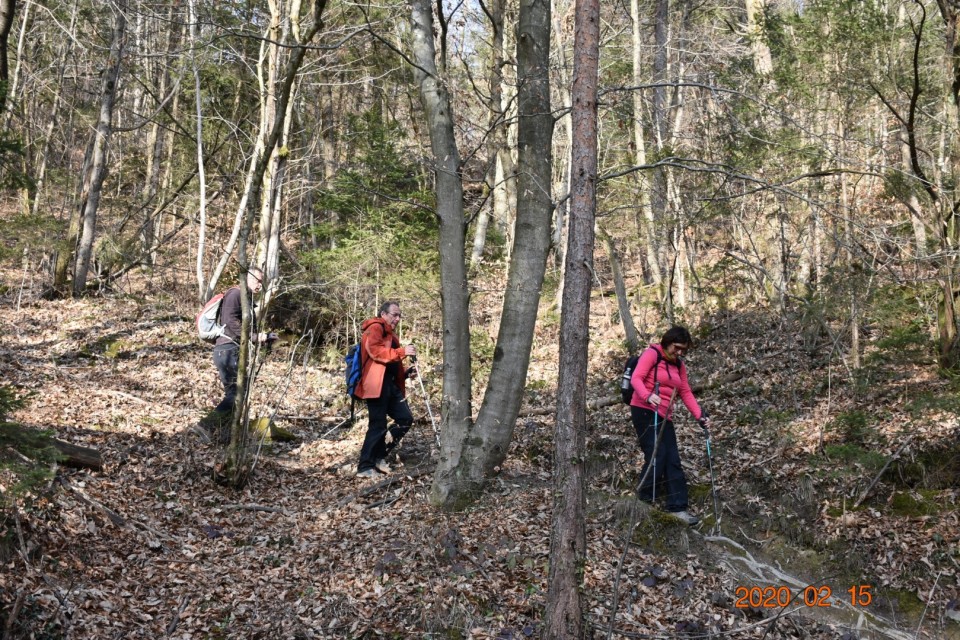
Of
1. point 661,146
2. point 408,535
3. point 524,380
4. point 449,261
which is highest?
point 661,146

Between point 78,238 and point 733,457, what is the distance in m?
14.3

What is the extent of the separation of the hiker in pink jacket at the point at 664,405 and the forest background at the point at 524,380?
0.42m

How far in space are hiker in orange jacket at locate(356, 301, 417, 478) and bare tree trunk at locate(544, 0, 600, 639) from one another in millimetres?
3229

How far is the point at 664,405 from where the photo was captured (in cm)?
677

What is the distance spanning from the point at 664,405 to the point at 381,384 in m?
3.08

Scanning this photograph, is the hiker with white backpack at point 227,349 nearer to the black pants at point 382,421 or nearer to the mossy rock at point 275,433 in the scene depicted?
the mossy rock at point 275,433

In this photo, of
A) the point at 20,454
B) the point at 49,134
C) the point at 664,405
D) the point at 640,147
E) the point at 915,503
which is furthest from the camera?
the point at 49,134

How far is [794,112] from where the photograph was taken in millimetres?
11086

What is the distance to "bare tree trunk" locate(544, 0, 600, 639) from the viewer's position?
4.68 metres

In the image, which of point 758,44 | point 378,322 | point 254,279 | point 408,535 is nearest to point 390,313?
point 378,322

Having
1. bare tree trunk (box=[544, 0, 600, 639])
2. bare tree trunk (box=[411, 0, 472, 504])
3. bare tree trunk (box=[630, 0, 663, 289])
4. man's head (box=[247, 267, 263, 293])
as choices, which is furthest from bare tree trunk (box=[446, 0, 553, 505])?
bare tree trunk (box=[630, 0, 663, 289])

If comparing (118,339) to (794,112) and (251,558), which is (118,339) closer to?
(251,558)

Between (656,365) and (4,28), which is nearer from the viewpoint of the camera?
(4,28)
